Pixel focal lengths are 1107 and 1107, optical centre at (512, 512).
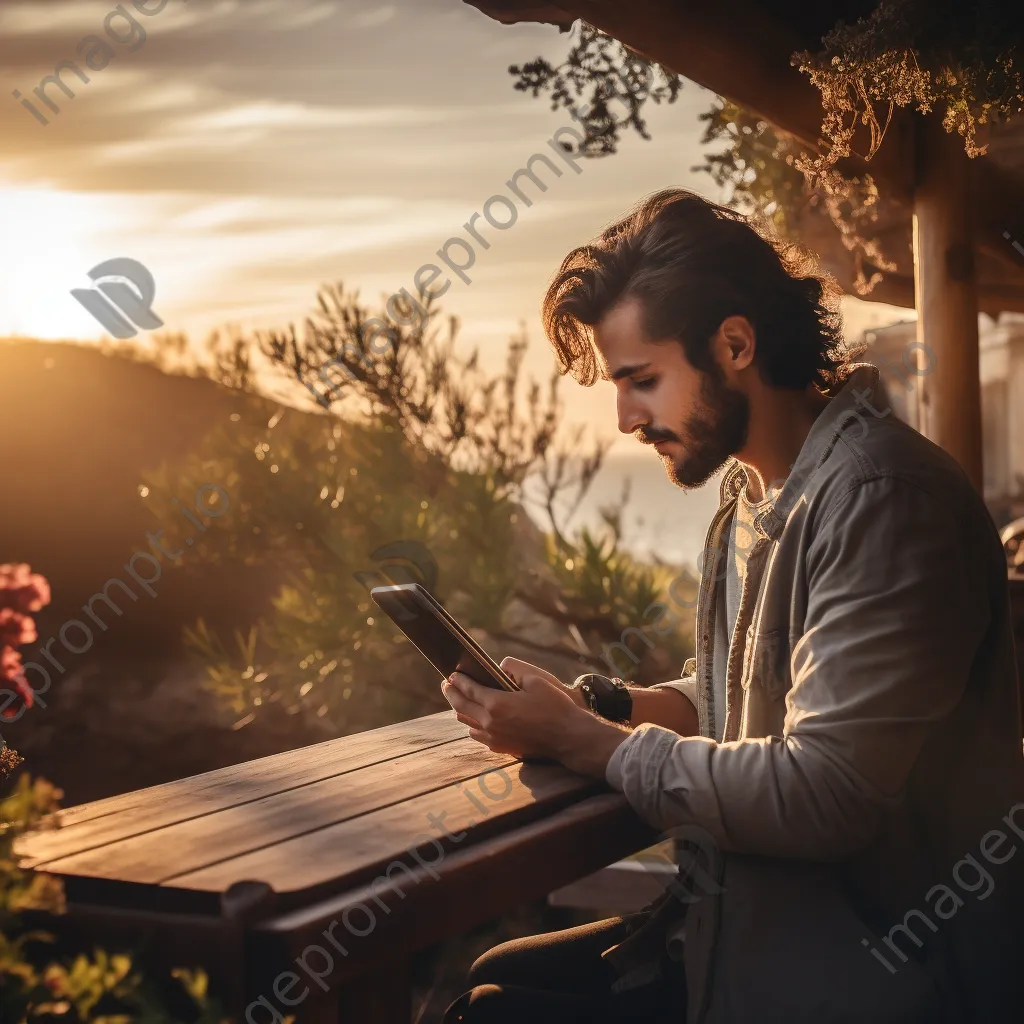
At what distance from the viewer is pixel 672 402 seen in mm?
1755

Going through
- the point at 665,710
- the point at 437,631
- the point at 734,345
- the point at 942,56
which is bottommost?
the point at 665,710

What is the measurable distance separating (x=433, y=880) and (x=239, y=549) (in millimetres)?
4924

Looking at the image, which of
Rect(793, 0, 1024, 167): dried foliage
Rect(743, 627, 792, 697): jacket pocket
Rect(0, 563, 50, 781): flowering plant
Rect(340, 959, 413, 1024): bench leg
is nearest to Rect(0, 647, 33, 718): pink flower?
Rect(0, 563, 50, 781): flowering plant

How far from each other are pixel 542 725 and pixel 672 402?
550mm

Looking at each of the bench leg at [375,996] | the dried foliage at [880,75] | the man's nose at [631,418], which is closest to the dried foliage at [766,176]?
the dried foliage at [880,75]

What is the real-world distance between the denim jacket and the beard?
20cm

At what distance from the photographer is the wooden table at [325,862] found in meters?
1.02

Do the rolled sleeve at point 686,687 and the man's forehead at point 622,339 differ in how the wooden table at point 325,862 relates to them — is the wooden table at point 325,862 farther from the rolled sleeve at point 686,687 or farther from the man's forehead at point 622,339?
the man's forehead at point 622,339

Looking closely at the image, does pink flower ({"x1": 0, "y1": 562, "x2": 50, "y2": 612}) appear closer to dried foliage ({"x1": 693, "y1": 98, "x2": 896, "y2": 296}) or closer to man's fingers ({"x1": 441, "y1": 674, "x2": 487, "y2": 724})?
man's fingers ({"x1": 441, "y1": 674, "x2": 487, "y2": 724})

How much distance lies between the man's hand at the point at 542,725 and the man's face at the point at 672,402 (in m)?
0.44

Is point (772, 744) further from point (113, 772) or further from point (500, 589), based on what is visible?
point (113, 772)

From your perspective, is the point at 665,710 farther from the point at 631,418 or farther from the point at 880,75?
the point at 880,75

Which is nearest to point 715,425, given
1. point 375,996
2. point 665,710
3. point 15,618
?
point 665,710
